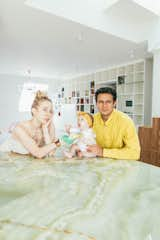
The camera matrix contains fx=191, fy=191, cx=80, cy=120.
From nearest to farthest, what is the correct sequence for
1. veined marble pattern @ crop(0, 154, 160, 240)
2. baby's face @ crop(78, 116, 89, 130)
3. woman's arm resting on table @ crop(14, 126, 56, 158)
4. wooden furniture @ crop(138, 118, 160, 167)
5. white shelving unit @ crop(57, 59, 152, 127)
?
veined marble pattern @ crop(0, 154, 160, 240) → woman's arm resting on table @ crop(14, 126, 56, 158) → baby's face @ crop(78, 116, 89, 130) → wooden furniture @ crop(138, 118, 160, 167) → white shelving unit @ crop(57, 59, 152, 127)

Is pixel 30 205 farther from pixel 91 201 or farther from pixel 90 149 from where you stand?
→ pixel 90 149

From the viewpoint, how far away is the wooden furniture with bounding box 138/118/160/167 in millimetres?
2873

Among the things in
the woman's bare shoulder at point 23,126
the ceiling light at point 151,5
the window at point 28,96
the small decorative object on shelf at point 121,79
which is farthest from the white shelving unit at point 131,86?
the woman's bare shoulder at point 23,126

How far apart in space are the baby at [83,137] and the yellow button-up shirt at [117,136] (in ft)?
0.41

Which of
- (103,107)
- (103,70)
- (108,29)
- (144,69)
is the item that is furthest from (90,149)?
(103,70)

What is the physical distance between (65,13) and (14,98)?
522 centimetres

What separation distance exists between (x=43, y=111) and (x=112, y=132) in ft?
1.75

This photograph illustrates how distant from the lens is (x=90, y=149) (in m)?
1.32

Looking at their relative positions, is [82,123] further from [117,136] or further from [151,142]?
[151,142]

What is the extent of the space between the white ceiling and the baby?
1.65m

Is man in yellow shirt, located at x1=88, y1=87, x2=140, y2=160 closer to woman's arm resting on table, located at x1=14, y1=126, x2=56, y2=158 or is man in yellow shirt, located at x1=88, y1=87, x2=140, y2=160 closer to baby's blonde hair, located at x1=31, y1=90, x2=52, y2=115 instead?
woman's arm resting on table, located at x1=14, y1=126, x2=56, y2=158

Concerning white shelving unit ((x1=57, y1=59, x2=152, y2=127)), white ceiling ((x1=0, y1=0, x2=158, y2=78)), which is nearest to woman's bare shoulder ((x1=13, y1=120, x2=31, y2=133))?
white ceiling ((x1=0, y1=0, x2=158, y2=78))

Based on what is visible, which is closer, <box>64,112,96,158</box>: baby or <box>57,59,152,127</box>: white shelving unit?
<box>64,112,96,158</box>: baby

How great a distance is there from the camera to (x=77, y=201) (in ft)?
2.39
